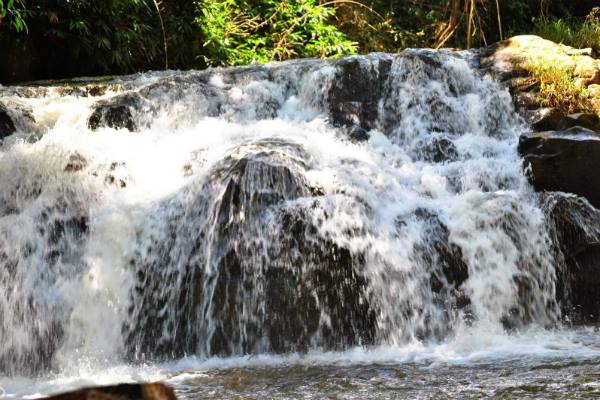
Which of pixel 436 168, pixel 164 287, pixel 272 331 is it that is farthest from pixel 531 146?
pixel 164 287

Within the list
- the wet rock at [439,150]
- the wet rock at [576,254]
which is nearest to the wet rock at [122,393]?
the wet rock at [576,254]

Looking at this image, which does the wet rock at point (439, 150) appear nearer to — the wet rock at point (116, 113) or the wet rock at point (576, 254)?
the wet rock at point (576, 254)

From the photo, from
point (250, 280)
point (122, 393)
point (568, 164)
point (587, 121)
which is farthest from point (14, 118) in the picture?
point (122, 393)

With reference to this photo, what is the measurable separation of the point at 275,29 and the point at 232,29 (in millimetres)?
925

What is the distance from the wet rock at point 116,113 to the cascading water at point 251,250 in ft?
1.09

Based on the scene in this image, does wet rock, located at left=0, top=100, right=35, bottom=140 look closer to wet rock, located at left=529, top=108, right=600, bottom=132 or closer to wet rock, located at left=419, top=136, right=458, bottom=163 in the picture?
wet rock, located at left=419, top=136, right=458, bottom=163

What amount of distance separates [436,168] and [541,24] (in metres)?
6.90

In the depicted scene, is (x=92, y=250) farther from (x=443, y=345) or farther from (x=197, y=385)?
(x=443, y=345)

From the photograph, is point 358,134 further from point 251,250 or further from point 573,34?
point 573,34

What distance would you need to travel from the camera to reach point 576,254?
17.8ft

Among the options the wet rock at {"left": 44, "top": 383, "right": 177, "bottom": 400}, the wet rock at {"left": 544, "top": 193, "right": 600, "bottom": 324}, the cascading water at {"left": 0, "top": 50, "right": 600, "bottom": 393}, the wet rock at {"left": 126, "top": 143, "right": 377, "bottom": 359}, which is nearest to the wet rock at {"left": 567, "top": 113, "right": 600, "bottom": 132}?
the cascading water at {"left": 0, "top": 50, "right": 600, "bottom": 393}

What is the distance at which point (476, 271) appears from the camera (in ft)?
17.1

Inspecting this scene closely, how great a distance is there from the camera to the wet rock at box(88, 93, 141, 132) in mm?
7147

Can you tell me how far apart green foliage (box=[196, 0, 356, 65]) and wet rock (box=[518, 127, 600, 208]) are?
6.76m
